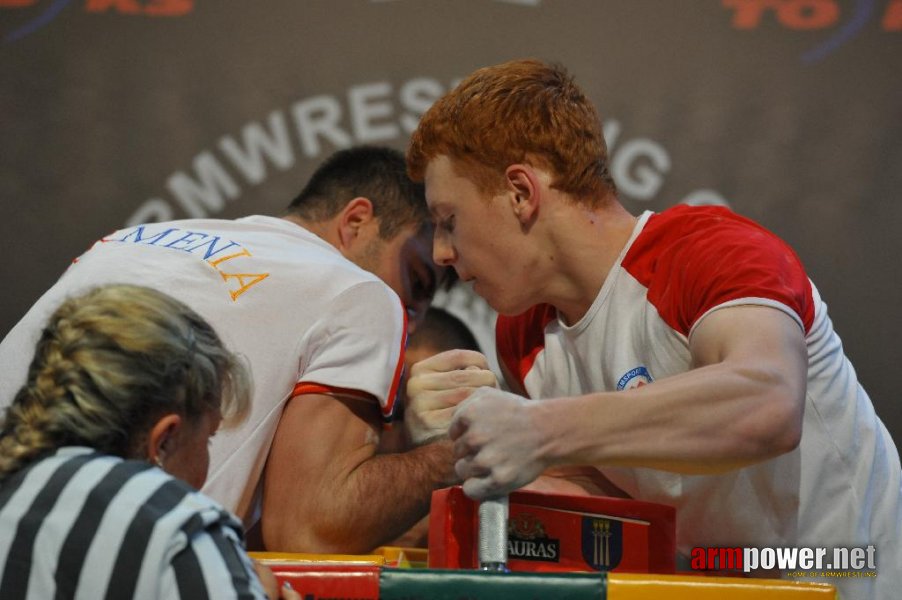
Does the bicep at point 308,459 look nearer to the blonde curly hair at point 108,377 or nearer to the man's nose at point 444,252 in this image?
the man's nose at point 444,252

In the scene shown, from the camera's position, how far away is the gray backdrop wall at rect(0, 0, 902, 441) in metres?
2.38

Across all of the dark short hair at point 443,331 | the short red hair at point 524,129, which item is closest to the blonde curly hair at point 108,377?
the short red hair at point 524,129

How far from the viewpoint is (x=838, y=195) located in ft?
7.81

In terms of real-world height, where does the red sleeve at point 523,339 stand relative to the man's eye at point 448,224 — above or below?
below

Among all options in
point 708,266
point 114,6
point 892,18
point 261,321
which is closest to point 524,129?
point 708,266

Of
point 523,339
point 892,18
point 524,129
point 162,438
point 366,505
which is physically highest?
point 892,18

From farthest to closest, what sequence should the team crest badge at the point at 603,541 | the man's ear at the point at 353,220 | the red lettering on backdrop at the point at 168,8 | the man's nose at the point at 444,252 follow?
the red lettering on backdrop at the point at 168,8
the man's ear at the point at 353,220
the man's nose at the point at 444,252
the team crest badge at the point at 603,541

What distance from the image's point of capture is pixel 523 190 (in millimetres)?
1598

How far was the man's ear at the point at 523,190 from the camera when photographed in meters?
1.59

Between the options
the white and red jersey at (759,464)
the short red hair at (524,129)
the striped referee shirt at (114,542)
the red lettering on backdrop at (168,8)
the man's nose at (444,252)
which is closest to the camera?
the striped referee shirt at (114,542)

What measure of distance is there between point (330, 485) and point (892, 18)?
1.70m

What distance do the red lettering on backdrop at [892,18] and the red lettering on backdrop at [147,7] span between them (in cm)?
160

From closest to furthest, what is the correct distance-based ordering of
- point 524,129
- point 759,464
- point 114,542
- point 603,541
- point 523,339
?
point 114,542 < point 603,541 < point 759,464 < point 524,129 < point 523,339

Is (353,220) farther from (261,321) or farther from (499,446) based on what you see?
(499,446)
